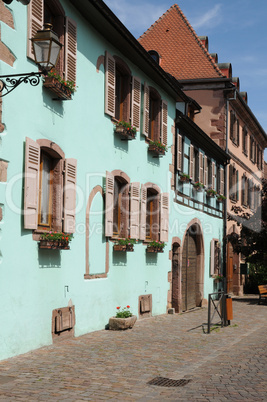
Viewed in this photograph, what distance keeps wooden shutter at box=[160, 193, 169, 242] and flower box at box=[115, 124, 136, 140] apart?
3.05 meters

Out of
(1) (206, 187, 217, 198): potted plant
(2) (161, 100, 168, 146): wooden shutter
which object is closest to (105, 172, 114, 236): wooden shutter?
(2) (161, 100, 168, 146): wooden shutter

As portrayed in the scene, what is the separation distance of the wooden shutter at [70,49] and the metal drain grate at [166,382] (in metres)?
5.48

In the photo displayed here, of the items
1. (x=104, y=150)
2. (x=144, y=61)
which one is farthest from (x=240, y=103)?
(x=104, y=150)

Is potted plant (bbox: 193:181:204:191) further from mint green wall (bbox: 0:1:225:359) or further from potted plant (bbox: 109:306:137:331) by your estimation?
potted plant (bbox: 109:306:137:331)

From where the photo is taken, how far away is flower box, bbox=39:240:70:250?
30.0ft

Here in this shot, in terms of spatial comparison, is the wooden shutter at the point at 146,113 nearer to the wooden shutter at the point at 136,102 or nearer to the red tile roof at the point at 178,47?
the wooden shutter at the point at 136,102

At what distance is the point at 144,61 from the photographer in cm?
1390

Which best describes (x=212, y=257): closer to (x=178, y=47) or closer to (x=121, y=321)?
(x=178, y=47)


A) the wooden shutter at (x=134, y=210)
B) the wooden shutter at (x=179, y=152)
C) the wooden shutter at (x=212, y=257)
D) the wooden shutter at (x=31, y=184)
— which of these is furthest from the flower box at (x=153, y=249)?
the wooden shutter at (x=212, y=257)

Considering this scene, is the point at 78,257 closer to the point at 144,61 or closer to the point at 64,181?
the point at 64,181

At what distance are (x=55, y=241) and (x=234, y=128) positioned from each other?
1865 cm

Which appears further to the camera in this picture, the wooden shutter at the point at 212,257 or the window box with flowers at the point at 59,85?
the wooden shutter at the point at 212,257

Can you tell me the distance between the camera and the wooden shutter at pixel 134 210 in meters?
13.3

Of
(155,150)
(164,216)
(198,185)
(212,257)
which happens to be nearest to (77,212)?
(155,150)
